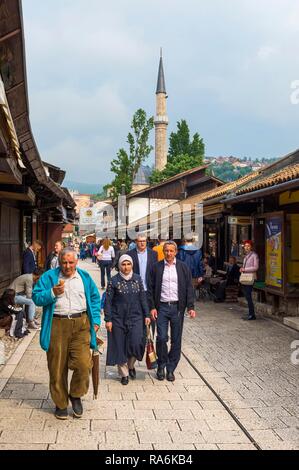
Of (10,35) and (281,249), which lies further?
(281,249)

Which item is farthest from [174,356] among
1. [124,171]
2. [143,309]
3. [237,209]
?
[124,171]

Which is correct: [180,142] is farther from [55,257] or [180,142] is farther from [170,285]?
[170,285]

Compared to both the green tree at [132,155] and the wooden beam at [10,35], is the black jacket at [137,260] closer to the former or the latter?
the wooden beam at [10,35]

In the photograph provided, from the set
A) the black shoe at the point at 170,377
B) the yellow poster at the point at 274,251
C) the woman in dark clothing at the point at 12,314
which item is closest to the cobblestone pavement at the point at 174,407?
the black shoe at the point at 170,377

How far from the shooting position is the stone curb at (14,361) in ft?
19.2

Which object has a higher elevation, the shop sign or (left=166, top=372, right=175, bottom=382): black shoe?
the shop sign

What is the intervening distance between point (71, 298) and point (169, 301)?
5.55 feet

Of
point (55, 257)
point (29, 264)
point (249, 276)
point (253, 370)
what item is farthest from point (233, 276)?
point (253, 370)

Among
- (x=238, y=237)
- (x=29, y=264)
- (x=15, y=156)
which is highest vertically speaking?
(x=15, y=156)

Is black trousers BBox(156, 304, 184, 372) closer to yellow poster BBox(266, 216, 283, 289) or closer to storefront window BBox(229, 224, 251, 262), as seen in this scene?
yellow poster BBox(266, 216, 283, 289)

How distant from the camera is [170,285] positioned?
239 inches

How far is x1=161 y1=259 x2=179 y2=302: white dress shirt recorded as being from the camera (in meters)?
6.05

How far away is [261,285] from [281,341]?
10.0 feet

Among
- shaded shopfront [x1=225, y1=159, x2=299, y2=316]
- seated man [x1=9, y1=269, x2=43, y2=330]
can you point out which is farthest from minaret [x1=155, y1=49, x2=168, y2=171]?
seated man [x1=9, y1=269, x2=43, y2=330]
